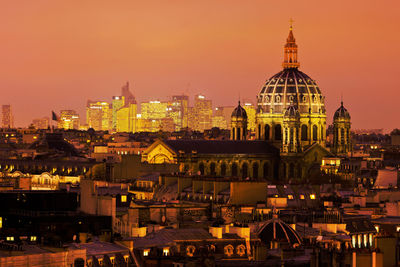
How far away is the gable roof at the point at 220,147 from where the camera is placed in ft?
616

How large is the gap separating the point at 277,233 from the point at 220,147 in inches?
4348

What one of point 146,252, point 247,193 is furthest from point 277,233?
point 247,193

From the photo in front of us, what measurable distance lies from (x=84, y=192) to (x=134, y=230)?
18405 millimetres

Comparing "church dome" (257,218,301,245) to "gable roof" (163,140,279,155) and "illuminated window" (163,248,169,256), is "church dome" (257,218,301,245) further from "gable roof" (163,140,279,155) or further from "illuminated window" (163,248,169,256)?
"gable roof" (163,140,279,155)

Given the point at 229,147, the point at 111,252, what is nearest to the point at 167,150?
the point at 229,147

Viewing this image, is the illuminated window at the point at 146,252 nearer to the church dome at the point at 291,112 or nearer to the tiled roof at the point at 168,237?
the tiled roof at the point at 168,237

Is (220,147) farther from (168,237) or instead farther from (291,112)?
(168,237)

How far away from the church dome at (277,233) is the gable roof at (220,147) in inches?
4033

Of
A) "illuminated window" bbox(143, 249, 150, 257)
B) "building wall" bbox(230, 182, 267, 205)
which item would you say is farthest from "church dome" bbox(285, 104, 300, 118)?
"illuminated window" bbox(143, 249, 150, 257)

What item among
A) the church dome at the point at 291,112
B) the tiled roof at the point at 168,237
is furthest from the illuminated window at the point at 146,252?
the church dome at the point at 291,112

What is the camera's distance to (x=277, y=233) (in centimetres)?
8125

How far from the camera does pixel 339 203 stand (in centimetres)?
12019

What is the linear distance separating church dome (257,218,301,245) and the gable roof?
102 metres

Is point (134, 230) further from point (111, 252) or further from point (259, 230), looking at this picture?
point (111, 252)
